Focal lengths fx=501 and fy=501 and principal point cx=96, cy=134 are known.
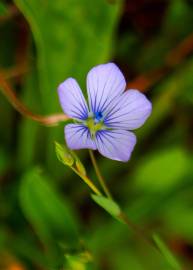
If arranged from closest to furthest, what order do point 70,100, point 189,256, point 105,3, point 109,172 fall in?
point 70,100
point 105,3
point 109,172
point 189,256

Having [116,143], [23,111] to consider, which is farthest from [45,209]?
[116,143]

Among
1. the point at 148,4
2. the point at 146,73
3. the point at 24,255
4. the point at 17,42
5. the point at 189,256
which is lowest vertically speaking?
the point at 189,256

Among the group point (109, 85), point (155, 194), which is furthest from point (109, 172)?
point (109, 85)

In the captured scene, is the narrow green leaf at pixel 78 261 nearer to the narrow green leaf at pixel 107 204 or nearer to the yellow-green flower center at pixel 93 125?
the narrow green leaf at pixel 107 204

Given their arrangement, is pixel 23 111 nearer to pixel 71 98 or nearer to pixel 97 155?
pixel 71 98

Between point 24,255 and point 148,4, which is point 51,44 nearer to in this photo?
point 148,4

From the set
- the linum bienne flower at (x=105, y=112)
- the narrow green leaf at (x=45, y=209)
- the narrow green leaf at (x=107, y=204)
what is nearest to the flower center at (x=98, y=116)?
the linum bienne flower at (x=105, y=112)

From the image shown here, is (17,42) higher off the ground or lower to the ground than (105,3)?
higher

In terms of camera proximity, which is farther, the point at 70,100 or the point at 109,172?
the point at 109,172
